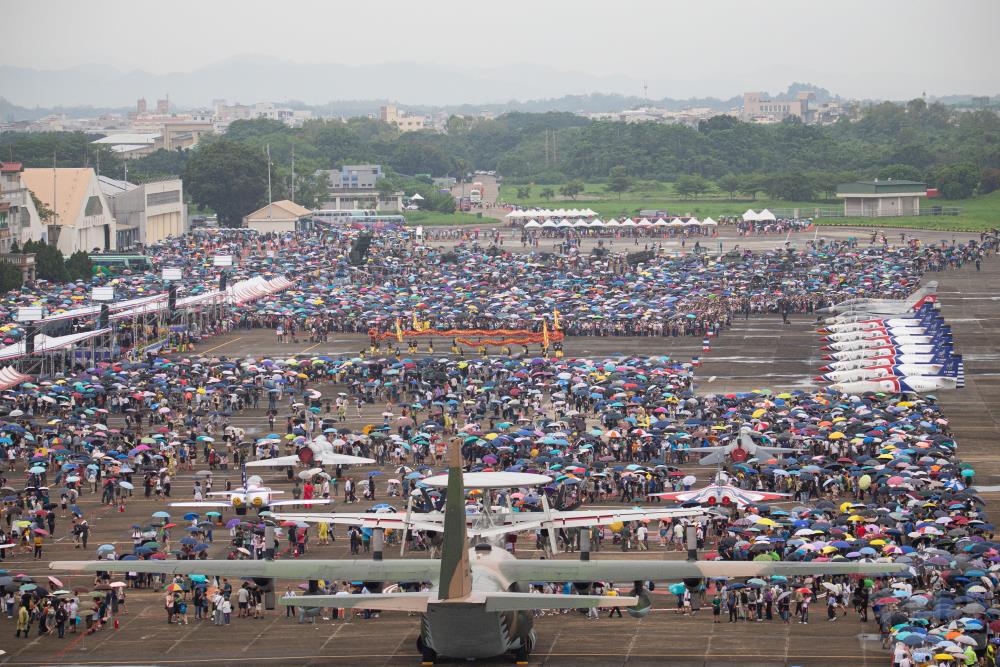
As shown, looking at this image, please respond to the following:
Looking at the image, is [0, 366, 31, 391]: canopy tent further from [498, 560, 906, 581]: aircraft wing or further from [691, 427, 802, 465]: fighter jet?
[498, 560, 906, 581]: aircraft wing

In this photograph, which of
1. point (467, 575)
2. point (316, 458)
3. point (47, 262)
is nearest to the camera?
point (467, 575)

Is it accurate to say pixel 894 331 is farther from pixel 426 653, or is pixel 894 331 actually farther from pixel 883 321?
pixel 426 653

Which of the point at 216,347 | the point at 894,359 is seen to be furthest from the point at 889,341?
the point at 216,347

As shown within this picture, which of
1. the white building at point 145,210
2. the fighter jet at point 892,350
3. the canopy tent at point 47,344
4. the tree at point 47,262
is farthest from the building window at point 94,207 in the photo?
the fighter jet at point 892,350

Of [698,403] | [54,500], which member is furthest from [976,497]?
[54,500]

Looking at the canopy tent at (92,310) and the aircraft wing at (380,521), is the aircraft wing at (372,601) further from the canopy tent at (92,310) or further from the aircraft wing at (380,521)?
the canopy tent at (92,310)
